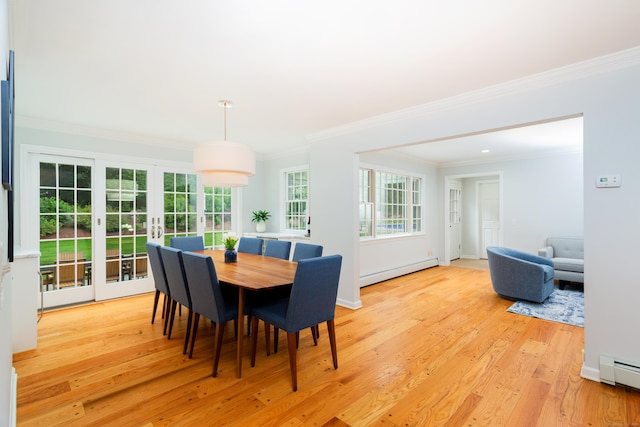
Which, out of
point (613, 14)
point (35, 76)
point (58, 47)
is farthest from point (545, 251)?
point (35, 76)

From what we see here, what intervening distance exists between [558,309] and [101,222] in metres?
6.21

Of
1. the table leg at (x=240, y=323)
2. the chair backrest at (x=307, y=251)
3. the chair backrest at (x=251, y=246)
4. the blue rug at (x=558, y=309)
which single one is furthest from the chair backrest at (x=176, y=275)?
the blue rug at (x=558, y=309)

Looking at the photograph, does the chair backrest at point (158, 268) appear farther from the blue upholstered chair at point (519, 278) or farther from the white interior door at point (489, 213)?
the white interior door at point (489, 213)

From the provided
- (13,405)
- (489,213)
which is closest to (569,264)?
(489,213)

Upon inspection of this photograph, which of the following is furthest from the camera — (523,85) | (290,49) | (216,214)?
(216,214)

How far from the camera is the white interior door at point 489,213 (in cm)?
766

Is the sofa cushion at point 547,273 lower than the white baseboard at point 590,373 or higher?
higher

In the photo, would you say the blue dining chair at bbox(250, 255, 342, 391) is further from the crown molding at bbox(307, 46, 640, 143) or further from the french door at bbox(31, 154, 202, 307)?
the french door at bbox(31, 154, 202, 307)

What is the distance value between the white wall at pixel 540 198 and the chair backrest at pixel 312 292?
525 cm

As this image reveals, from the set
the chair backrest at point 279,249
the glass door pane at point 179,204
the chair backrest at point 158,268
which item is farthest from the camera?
the glass door pane at point 179,204

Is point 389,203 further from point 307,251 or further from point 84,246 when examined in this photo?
point 84,246

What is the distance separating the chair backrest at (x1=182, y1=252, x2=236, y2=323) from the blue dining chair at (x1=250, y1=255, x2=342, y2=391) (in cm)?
29

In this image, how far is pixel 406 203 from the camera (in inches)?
251

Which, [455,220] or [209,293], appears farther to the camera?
[455,220]
